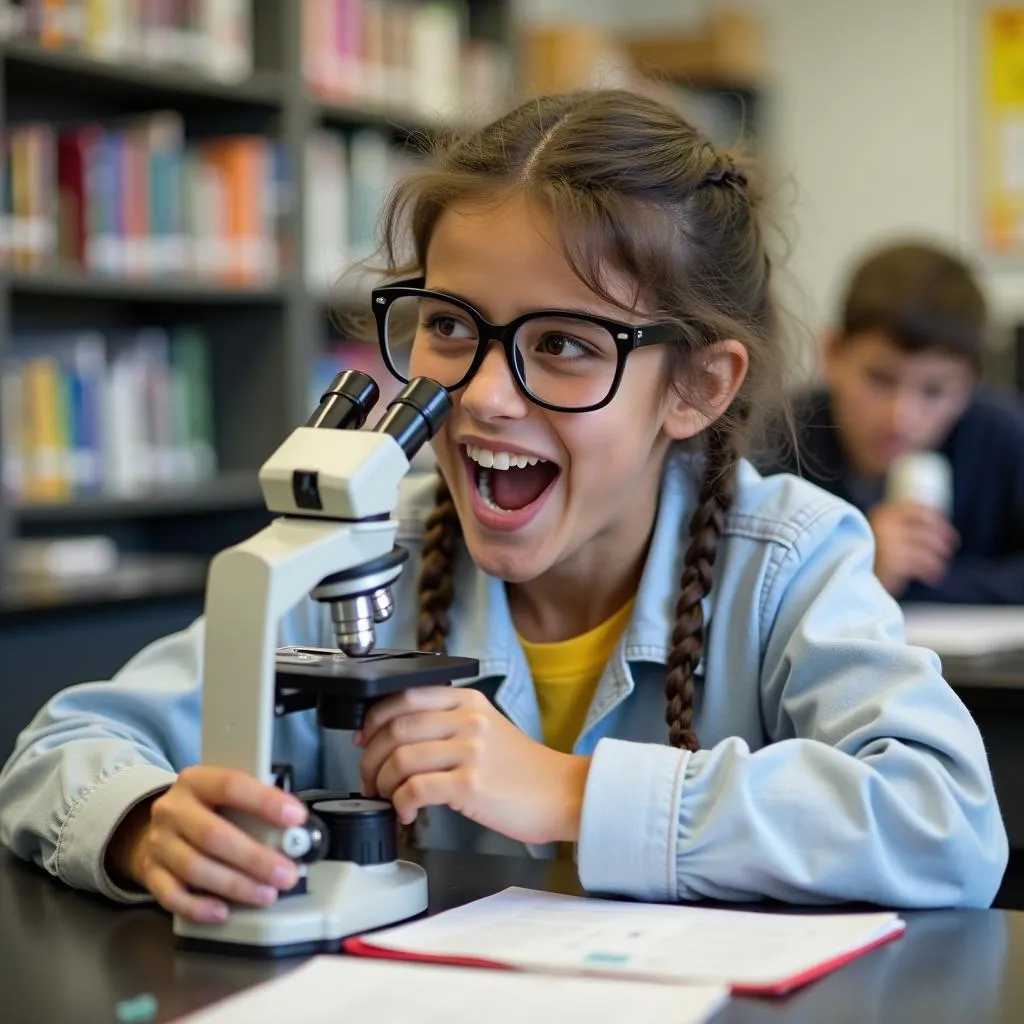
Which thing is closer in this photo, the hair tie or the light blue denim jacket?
the light blue denim jacket

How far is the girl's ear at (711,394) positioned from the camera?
1309mm

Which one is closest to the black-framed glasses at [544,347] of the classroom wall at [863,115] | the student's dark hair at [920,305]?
the student's dark hair at [920,305]

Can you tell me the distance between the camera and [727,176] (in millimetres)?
1333

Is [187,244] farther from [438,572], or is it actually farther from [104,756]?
[104,756]

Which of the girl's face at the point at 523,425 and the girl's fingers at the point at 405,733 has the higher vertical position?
the girl's face at the point at 523,425

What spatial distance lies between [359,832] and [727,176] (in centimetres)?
67

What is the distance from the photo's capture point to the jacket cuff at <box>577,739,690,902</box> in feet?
3.22

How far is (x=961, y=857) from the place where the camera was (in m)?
1.00

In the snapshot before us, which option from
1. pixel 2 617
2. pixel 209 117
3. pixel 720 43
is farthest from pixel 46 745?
pixel 720 43

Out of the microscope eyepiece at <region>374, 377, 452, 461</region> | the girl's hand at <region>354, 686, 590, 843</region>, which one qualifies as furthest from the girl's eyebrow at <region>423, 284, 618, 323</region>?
the girl's hand at <region>354, 686, 590, 843</region>

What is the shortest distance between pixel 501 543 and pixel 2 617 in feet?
5.13

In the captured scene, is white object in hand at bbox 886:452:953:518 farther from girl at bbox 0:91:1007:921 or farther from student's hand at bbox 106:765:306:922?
student's hand at bbox 106:765:306:922

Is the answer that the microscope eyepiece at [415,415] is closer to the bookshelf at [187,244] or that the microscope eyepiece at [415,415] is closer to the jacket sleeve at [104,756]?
the jacket sleeve at [104,756]

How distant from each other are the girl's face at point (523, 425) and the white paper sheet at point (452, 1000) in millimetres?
465
